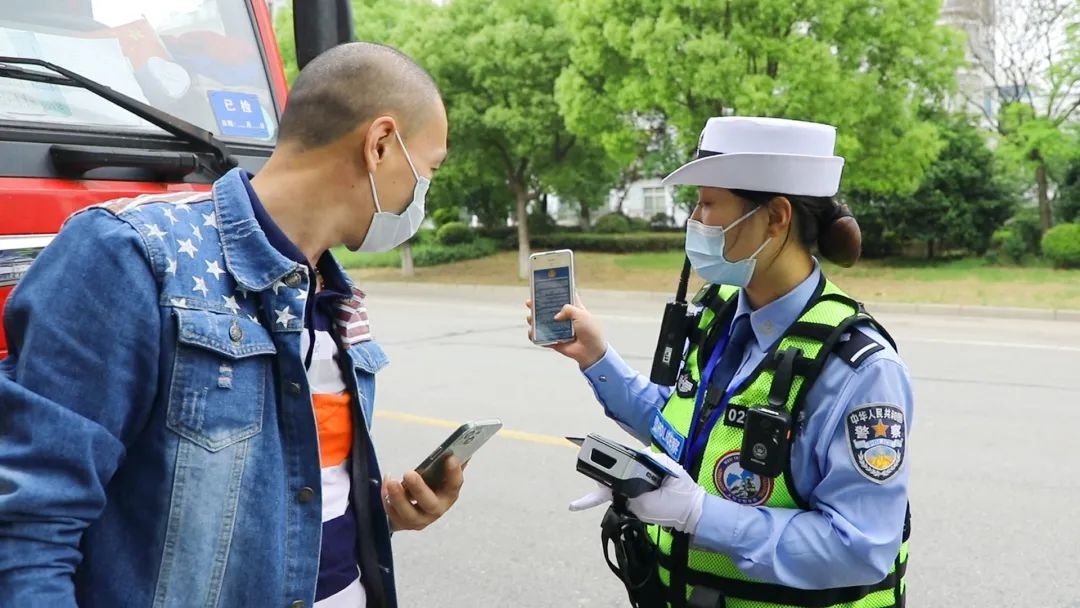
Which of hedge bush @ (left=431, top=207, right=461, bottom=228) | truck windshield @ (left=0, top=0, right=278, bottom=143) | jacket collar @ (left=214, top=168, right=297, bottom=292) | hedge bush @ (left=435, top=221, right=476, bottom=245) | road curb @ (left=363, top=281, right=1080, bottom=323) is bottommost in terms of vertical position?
road curb @ (left=363, top=281, right=1080, bottom=323)

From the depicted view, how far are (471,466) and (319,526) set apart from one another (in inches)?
166

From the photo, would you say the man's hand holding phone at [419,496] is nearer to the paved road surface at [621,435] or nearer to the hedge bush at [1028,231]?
the paved road surface at [621,435]

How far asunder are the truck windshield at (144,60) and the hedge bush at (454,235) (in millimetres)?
21700

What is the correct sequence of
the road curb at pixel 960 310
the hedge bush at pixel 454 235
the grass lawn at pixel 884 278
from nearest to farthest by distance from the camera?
the road curb at pixel 960 310 < the grass lawn at pixel 884 278 < the hedge bush at pixel 454 235

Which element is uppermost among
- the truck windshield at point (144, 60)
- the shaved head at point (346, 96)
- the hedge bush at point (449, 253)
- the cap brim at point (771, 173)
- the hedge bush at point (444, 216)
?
the truck windshield at point (144, 60)

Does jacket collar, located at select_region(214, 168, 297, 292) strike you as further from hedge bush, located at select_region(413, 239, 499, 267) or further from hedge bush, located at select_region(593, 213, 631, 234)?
hedge bush, located at select_region(593, 213, 631, 234)

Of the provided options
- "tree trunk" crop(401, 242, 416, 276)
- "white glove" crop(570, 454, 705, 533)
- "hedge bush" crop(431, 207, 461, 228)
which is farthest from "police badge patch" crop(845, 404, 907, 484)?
"hedge bush" crop(431, 207, 461, 228)

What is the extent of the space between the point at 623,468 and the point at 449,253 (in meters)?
21.0

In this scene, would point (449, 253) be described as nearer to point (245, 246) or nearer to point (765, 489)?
point (765, 489)

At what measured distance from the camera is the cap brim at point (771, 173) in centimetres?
195

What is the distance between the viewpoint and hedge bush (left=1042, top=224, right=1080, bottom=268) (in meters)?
17.3

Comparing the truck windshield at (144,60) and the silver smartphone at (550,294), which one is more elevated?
the truck windshield at (144,60)

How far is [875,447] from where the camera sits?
1725 millimetres

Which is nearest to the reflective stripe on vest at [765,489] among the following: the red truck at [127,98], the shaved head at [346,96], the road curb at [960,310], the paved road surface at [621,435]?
the shaved head at [346,96]
